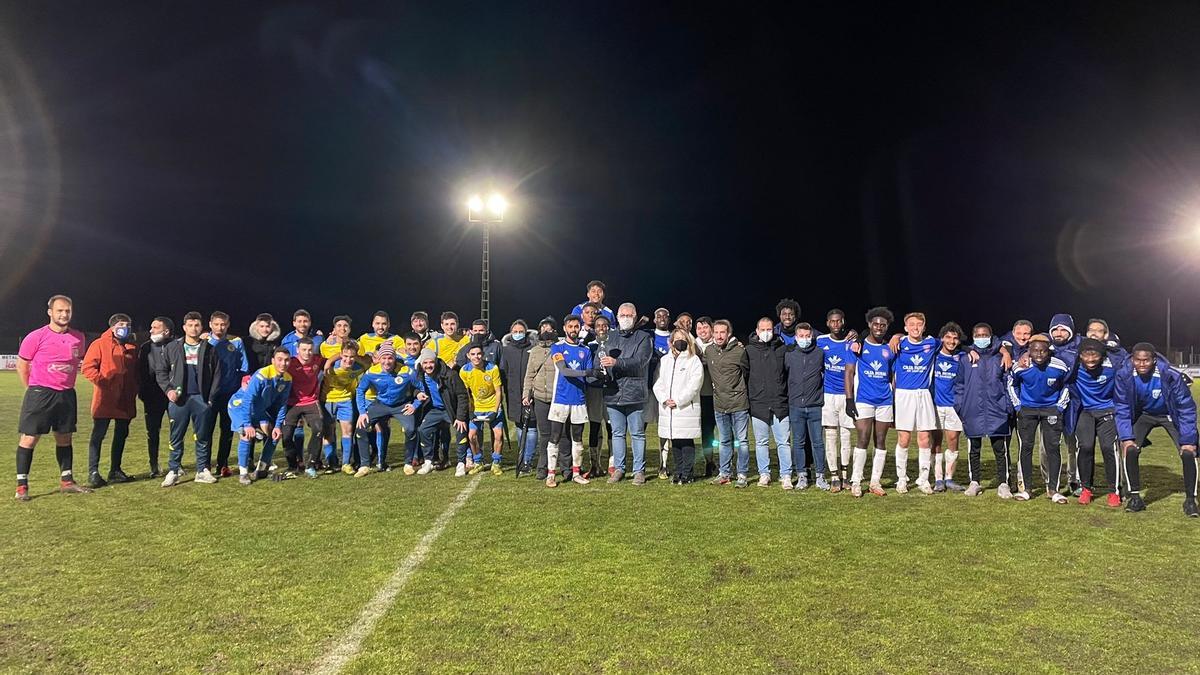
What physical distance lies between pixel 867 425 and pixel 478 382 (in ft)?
14.9

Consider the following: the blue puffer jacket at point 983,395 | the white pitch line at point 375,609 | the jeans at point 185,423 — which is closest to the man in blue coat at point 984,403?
the blue puffer jacket at point 983,395

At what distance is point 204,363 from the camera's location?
728 centimetres

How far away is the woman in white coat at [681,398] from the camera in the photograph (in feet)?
23.4

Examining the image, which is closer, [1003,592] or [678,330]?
[1003,592]

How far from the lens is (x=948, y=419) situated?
7.32 metres

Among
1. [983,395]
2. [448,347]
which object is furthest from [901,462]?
[448,347]

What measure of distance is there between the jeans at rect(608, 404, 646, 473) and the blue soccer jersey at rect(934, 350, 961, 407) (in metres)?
3.26

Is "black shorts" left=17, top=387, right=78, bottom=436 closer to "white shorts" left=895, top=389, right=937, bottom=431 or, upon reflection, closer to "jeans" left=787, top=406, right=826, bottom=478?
"jeans" left=787, top=406, right=826, bottom=478

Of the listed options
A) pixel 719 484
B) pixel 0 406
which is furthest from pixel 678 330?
pixel 0 406

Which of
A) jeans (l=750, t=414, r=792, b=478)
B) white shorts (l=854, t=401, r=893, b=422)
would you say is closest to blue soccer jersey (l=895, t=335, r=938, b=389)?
white shorts (l=854, t=401, r=893, b=422)

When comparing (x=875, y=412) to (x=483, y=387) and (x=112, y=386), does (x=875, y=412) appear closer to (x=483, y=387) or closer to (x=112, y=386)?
(x=483, y=387)

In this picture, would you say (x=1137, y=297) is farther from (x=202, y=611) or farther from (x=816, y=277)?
(x=202, y=611)

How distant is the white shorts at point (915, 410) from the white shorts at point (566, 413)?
343 centimetres

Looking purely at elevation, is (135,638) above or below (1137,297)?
below
